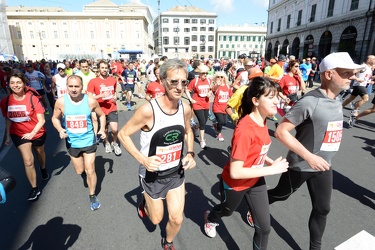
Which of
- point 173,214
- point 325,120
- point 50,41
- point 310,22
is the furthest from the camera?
point 50,41

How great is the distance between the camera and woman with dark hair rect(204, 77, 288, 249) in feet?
6.45

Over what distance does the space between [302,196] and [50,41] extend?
3368 inches

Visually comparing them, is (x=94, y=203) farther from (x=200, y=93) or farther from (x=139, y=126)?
(x=200, y=93)

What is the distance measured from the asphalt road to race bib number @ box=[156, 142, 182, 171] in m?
1.07

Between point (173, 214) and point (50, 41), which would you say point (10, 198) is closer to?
point (173, 214)

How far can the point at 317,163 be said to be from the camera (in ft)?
6.77

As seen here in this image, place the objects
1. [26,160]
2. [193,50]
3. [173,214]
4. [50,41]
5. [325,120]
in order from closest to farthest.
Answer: [325,120], [173,214], [26,160], [50,41], [193,50]

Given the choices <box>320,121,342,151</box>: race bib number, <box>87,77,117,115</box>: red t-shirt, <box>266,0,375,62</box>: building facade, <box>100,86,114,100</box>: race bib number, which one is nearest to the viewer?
<box>320,121,342,151</box>: race bib number

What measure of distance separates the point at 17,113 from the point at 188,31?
3626 inches

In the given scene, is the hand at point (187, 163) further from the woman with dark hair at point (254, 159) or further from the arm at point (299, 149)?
the arm at point (299, 149)

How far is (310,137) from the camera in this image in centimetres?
226

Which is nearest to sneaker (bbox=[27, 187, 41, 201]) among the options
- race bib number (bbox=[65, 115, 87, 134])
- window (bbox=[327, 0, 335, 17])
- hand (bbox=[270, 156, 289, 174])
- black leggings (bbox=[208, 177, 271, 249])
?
race bib number (bbox=[65, 115, 87, 134])

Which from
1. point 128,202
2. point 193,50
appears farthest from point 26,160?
point 193,50

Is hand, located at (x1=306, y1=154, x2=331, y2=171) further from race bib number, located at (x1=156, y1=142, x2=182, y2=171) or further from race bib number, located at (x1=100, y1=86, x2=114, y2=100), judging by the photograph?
race bib number, located at (x1=100, y1=86, x2=114, y2=100)
